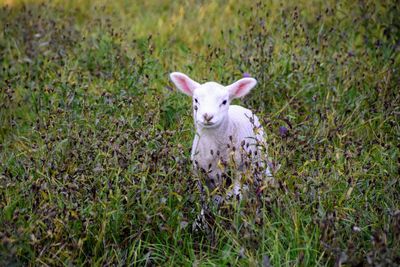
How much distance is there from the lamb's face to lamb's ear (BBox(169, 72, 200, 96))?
0.18m

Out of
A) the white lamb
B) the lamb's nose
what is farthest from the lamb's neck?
the lamb's nose

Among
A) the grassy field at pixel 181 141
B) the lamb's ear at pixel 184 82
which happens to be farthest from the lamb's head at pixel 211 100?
the grassy field at pixel 181 141

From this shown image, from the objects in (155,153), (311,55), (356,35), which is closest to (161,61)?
(311,55)

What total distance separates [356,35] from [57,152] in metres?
3.91

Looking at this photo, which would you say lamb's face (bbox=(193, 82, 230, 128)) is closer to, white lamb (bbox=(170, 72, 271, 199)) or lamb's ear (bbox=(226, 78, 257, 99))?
white lamb (bbox=(170, 72, 271, 199))

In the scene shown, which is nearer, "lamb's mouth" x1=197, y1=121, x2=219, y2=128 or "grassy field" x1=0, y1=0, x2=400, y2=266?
"grassy field" x1=0, y1=0, x2=400, y2=266

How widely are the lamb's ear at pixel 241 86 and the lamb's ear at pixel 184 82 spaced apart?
25 centimetres

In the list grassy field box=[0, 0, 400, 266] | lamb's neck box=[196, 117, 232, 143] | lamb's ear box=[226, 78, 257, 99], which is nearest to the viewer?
grassy field box=[0, 0, 400, 266]

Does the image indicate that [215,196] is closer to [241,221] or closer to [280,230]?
[241,221]

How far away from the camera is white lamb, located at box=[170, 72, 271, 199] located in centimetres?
407

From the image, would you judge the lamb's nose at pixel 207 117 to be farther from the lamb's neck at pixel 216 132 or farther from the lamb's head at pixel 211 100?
the lamb's neck at pixel 216 132

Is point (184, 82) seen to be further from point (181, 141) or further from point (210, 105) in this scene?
point (181, 141)

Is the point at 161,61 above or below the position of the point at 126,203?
below

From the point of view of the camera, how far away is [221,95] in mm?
4238
